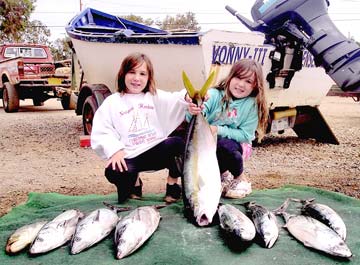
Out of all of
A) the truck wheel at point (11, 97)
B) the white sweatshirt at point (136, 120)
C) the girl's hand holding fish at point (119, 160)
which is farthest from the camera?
the truck wheel at point (11, 97)

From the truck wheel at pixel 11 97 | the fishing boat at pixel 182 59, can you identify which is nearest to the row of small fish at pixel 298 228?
the fishing boat at pixel 182 59

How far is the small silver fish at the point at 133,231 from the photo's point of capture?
274 cm

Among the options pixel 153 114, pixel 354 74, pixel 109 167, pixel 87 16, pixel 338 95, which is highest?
pixel 87 16

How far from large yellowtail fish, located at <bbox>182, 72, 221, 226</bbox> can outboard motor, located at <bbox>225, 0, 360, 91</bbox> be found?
2.27 metres

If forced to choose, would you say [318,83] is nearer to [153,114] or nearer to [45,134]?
[153,114]

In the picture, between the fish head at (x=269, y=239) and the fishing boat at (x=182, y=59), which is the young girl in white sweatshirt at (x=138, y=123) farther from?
the fishing boat at (x=182, y=59)

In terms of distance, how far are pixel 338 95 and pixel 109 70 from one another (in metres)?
23.2

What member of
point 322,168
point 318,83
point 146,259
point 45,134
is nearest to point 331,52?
point 322,168

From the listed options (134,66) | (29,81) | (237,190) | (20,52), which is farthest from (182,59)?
(20,52)

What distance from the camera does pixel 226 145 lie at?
3.89m

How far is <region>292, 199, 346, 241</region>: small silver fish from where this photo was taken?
3.08 meters

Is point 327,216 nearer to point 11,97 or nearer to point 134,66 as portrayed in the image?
point 134,66

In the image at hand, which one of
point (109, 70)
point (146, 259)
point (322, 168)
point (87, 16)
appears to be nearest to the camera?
point (146, 259)

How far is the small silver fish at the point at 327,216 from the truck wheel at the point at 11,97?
13.7 metres
